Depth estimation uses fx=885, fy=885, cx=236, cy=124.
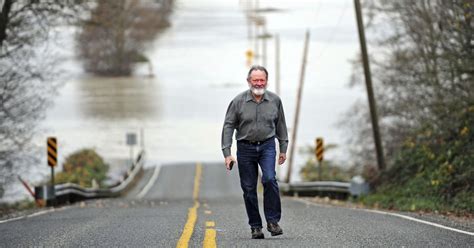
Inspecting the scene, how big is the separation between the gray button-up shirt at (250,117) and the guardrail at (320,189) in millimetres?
20284

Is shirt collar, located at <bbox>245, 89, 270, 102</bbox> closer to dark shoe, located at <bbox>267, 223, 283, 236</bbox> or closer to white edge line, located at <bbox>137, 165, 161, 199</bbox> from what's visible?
dark shoe, located at <bbox>267, 223, 283, 236</bbox>

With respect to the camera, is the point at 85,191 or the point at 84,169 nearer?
the point at 85,191

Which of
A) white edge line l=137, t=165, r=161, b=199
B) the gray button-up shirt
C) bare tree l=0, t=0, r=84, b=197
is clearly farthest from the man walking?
white edge line l=137, t=165, r=161, b=199

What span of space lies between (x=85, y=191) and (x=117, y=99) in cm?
7803

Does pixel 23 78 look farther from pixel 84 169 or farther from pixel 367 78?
pixel 84 169

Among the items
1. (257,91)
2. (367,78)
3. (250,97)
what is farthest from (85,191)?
(257,91)

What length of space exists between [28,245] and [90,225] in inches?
101

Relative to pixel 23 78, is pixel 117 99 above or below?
above

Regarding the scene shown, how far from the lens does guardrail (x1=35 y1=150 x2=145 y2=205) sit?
26.5 metres

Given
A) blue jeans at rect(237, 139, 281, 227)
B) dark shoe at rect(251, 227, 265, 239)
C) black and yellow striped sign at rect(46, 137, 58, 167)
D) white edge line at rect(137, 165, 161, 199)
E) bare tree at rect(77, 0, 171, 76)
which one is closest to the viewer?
blue jeans at rect(237, 139, 281, 227)

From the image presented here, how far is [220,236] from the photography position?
10.7 m

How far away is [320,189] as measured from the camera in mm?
35219

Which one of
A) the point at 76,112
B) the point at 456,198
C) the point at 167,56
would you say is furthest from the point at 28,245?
the point at 167,56

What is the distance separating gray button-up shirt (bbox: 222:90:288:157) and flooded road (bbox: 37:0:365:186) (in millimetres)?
40617
